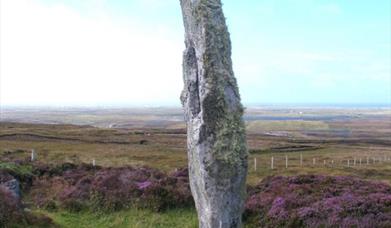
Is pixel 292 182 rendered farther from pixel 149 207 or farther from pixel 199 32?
pixel 199 32

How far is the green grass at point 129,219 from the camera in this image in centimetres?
1966

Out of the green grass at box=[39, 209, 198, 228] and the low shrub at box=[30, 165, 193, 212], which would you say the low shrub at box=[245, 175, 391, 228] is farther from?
the low shrub at box=[30, 165, 193, 212]

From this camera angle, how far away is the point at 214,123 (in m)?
10.5

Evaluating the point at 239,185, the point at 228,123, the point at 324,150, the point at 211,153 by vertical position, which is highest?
the point at 228,123

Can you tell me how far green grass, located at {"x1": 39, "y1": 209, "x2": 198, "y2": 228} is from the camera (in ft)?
64.5

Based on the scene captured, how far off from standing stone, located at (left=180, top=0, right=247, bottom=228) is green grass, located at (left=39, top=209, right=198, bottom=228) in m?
9.06

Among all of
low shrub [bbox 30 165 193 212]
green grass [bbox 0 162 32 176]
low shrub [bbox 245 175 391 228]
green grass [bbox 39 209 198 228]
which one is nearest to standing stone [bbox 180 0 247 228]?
low shrub [bbox 245 175 391 228]

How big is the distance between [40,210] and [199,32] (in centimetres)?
1474

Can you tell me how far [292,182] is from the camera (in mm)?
26156

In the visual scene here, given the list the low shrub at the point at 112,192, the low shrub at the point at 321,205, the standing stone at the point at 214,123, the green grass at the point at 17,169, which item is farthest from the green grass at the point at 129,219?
the standing stone at the point at 214,123

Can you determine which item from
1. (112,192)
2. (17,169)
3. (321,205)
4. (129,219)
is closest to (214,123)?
(321,205)

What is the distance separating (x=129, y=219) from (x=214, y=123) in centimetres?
1132

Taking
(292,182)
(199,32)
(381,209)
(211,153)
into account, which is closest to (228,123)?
(211,153)

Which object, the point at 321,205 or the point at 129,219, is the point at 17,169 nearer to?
the point at 129,219
